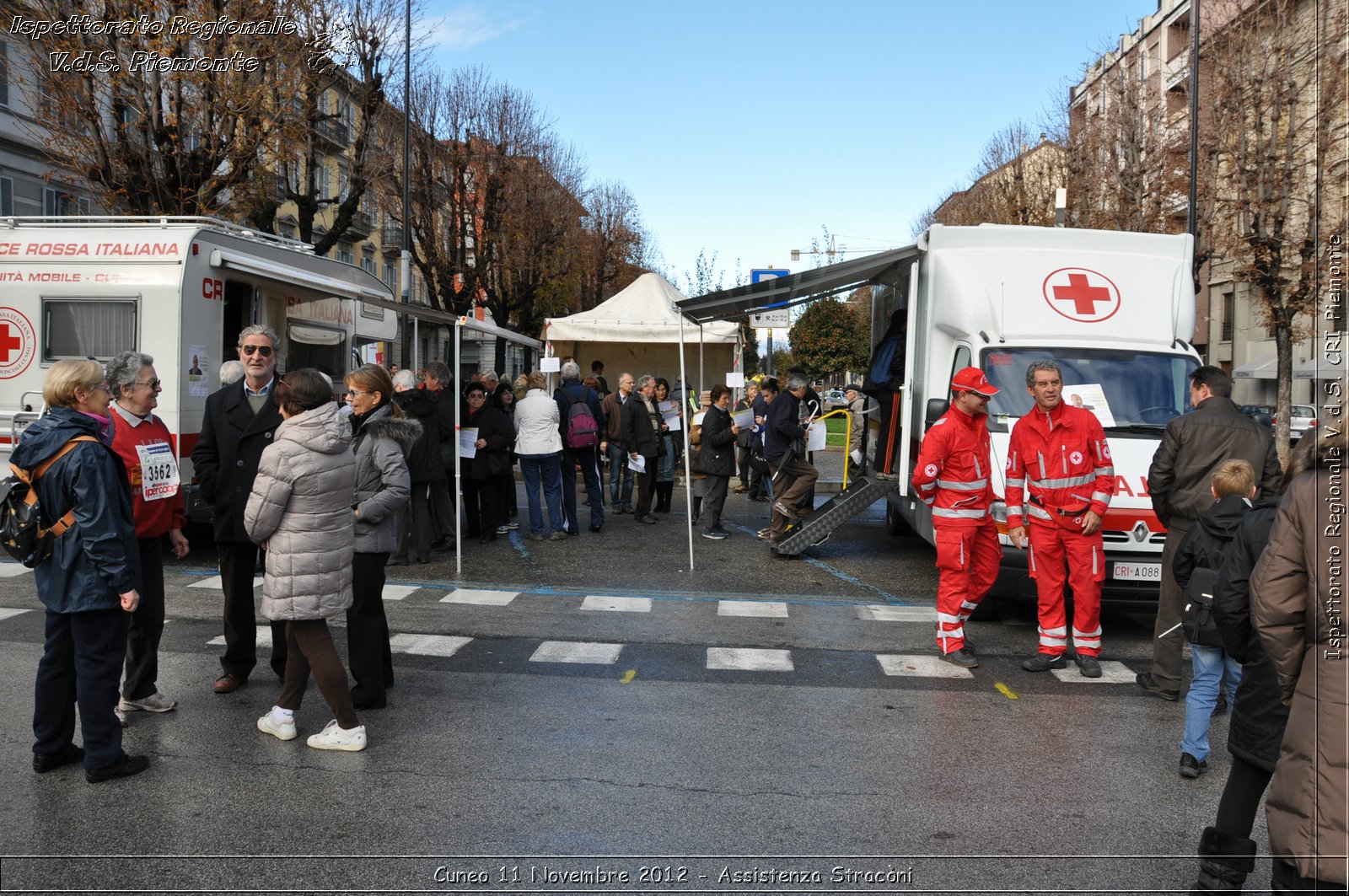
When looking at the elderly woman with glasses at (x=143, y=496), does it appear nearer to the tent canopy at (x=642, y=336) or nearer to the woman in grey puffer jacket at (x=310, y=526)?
the woman in grey puffer jacket at (x=310, y=526)

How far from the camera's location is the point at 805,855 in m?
4.04

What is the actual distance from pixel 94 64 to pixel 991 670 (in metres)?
14.4

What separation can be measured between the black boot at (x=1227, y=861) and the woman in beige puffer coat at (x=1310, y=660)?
0.79 m

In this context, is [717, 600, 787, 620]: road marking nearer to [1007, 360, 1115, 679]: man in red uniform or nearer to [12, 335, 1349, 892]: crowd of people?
[12, 335, 1349, 892]: crowd of people

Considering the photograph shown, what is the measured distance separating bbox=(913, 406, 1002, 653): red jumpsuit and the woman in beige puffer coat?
3.95 meters

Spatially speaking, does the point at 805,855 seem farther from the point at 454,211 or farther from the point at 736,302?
the point at 454,211

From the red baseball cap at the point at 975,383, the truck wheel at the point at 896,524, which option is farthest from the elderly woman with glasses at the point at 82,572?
the truck wheel at the point at 896,524

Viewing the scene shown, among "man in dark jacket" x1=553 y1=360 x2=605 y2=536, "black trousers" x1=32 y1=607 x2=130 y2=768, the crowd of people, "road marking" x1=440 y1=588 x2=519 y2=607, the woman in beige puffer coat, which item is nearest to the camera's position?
the woman in beige puffer coat

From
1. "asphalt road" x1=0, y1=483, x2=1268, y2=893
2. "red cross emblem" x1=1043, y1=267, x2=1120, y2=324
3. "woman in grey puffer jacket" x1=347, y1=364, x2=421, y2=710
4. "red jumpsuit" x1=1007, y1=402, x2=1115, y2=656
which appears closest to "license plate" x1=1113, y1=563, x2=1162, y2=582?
"asphalt road" x1=0, y1=483, x2=1268, y2=893

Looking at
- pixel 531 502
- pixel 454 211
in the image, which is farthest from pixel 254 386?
pixel 454 211

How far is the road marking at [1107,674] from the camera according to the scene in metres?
6.81

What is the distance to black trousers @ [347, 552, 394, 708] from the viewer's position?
5742mm

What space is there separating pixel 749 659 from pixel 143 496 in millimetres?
3686

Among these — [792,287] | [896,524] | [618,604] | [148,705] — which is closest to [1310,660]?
[148,705]
